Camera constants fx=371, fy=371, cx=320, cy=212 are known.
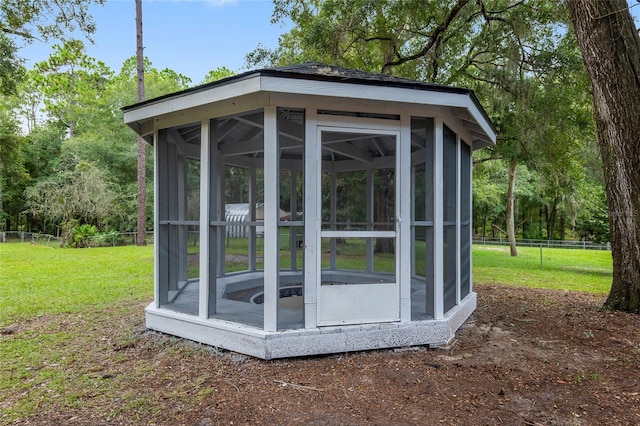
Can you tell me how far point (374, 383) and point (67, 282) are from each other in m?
7.49

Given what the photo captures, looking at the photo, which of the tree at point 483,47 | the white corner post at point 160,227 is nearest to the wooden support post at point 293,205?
the white corner post at point 160,227

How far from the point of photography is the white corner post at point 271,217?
10.6 ft

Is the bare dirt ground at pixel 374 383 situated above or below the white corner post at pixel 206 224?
below

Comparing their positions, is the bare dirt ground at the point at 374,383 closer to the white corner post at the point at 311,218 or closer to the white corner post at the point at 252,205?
the white corner post at the point at 311,218

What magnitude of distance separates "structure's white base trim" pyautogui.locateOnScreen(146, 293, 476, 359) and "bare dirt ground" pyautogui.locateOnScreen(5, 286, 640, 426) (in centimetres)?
8

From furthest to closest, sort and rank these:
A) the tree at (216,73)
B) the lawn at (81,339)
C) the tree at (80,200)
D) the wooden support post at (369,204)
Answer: the tree at (216,73)
the tree at (80,200)
the wooden support post at (369,204)
the lawn at (81,339)

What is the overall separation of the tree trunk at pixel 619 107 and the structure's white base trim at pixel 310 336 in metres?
2.60

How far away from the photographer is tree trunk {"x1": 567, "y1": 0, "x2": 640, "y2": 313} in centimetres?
440

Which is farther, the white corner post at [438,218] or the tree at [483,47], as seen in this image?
the tree at [483,47]

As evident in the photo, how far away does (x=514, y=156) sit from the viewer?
10258 mm

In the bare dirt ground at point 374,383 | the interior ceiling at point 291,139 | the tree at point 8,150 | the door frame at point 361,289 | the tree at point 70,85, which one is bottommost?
the bare dirt ground at point 374,383

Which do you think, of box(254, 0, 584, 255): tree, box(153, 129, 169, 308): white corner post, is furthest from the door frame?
box(254, 0, 584, 255): tree

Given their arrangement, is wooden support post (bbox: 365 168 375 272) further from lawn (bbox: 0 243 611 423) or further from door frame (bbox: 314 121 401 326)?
door frame (bbox: 314 121 401 326)

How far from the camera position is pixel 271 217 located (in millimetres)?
3287
